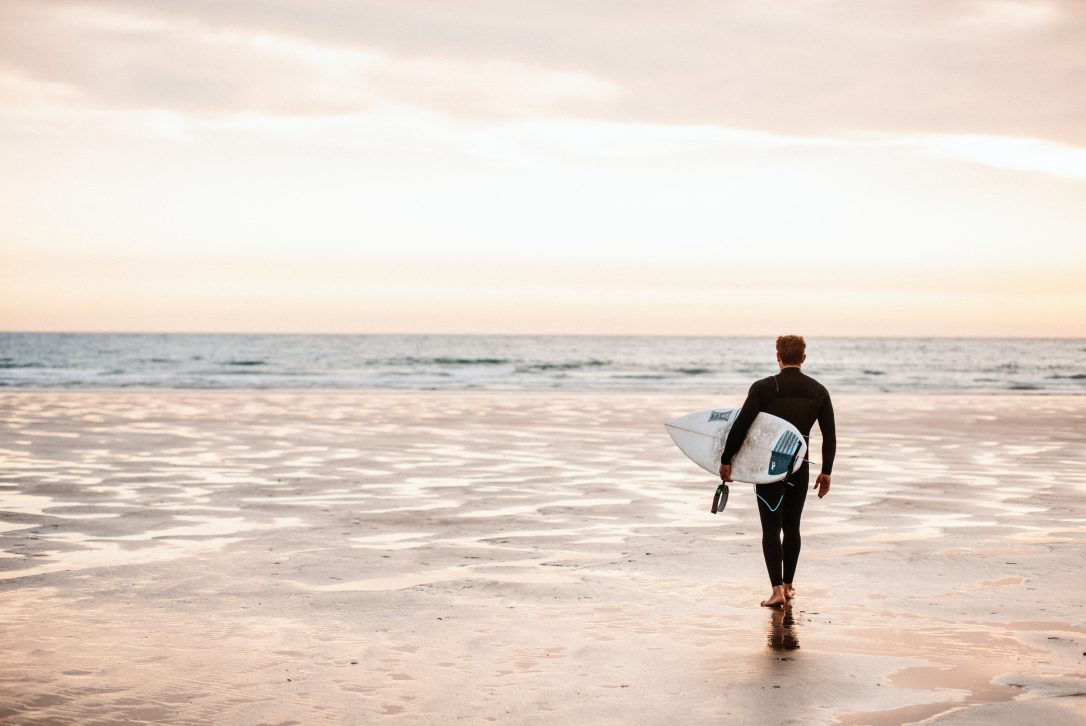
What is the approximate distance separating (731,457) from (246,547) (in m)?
4.35

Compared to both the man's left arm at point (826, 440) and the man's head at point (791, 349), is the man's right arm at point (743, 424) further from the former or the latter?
the man's left arm at point (826, 440)

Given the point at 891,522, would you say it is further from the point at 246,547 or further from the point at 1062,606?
the point at 246,547

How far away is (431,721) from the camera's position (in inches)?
181

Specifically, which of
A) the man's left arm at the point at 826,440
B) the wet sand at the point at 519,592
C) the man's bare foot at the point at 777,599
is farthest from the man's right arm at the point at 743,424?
the wet sand at the point at 519,592

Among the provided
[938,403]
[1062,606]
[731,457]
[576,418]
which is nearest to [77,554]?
[731,457]

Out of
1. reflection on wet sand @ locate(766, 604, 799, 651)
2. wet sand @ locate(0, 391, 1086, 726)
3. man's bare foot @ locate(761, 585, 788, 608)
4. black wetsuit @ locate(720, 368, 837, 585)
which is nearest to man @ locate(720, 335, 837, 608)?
black wetsuit @ locate(720, 368, 837, 585)

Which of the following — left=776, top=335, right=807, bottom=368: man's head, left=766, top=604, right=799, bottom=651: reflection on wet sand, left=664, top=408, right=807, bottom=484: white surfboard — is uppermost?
left=776, top=335, right=807, bottom=368: man's head

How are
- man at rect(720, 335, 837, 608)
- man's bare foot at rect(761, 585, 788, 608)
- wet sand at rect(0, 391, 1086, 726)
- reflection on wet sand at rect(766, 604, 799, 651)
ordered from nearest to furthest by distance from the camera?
wet sand at rect(0, 391, 1086, 726) → reflection on wet sand at rect(766, 604, 799, 651) → man's bare foot at rect(761, 585, 788, 608) → man at rect(720, 335, 837, 608)

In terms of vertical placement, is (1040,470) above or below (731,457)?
below

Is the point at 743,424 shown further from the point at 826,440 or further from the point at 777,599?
the point at 777,599

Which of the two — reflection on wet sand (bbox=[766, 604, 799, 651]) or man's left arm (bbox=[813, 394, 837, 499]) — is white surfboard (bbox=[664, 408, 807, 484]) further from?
reflection on wet sand (bbox=[766, 604, 799, 651])

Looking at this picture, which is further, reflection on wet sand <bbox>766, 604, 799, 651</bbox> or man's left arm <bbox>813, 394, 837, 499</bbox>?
man's left arm <bbox>813, 394, 837, 499</bbox>

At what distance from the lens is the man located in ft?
22.7

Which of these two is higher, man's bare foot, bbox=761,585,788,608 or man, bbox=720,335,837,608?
man, bbox=720,335,837,608
